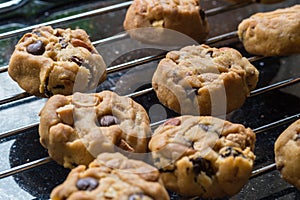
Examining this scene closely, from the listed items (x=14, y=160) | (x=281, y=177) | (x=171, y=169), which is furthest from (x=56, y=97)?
(x=281, y=177)

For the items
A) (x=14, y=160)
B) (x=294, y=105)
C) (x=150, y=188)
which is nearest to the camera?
(x=150, y=188)

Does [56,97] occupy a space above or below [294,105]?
above

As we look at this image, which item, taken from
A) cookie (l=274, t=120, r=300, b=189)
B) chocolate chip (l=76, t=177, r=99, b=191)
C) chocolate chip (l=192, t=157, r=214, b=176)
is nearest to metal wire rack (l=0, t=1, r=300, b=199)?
cookie (l=274, t=120, r=300, b=189)

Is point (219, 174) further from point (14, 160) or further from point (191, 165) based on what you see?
point (14, 160)

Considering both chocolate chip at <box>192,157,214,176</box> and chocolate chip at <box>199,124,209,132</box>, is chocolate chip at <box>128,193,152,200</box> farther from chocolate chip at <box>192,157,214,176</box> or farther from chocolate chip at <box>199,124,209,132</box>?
chocolate chip at <box>199,124,209,132</box>

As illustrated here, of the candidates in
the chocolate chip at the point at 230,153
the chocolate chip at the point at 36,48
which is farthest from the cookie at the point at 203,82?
the chocolate chip at the point at 36,48

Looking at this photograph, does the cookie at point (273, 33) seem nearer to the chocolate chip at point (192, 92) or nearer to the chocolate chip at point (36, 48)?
the chocolate chip at point (192, 92)
